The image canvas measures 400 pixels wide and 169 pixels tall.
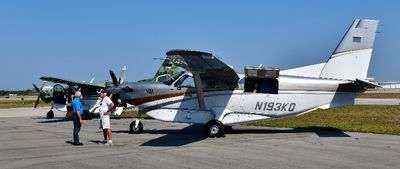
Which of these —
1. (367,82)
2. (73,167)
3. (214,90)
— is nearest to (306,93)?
(367,82)

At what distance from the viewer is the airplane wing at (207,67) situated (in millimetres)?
12367

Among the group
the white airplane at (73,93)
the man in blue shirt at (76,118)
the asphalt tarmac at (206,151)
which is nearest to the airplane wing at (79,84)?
the white airplane at (73,93)

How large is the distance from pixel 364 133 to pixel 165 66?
13.3 metres

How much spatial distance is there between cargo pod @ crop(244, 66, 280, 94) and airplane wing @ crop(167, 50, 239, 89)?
455 mm

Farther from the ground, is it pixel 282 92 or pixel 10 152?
pixel 282 92

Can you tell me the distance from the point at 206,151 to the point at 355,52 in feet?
23.9

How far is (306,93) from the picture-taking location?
15.5m

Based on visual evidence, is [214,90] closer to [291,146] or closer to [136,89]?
[136,89]

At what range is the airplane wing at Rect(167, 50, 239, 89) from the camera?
12.4 metres

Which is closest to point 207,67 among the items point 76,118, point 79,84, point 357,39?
point 76,118

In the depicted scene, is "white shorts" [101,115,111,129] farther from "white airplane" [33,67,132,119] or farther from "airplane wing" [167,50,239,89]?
"white airplane" [33,67,132,119]

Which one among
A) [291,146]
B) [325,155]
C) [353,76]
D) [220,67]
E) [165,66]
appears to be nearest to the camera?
[325,155]

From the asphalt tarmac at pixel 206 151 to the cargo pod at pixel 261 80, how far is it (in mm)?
1626

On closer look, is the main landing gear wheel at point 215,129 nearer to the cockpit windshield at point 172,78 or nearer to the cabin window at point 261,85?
the cabin window at point 261,85
